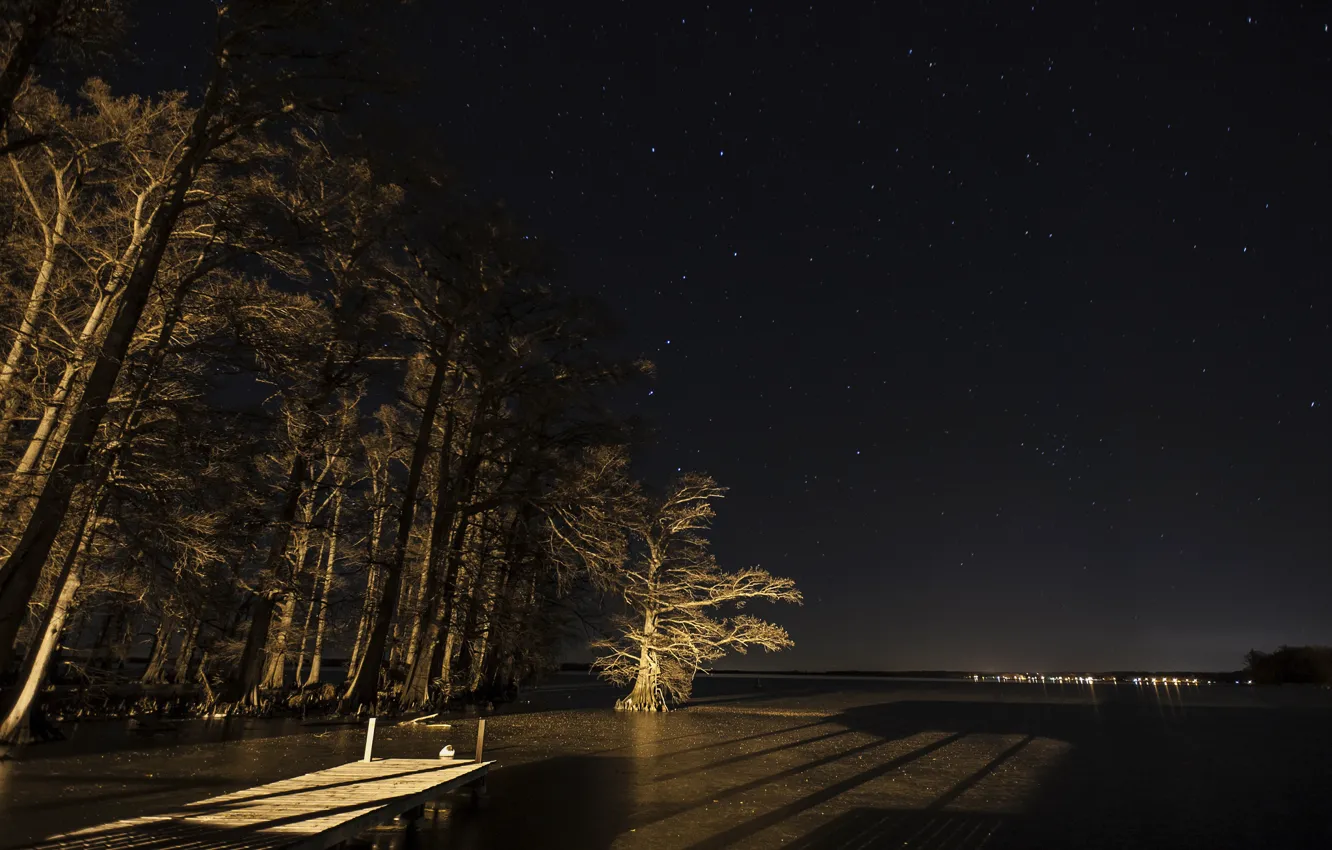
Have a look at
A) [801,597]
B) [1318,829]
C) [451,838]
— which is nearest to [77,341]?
[451,838]

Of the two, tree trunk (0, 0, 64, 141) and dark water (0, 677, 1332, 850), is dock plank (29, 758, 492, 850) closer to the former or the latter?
dark water (0, 677, 1332, 850)

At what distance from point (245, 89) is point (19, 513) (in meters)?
7.43

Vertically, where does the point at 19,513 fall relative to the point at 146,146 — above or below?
below

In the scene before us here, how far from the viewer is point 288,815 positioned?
6277mm

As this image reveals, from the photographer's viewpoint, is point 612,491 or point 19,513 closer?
point 19,513

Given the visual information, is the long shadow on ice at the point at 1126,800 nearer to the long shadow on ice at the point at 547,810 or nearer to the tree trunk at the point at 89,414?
the long shadow on ice at the point at 547,810

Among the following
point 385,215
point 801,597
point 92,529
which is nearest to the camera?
point 92,529

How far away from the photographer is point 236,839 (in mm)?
5406

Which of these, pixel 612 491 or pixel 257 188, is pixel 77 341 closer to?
pixel 257 188

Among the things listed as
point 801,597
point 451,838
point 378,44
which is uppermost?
point 378,44

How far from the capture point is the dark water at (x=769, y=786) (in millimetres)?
8867

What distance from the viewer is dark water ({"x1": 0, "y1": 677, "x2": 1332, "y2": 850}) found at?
887 cm

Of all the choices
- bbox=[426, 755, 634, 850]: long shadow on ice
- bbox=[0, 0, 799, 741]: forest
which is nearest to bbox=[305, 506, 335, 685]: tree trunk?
bbox=[0, 0, 799, 741]: forest

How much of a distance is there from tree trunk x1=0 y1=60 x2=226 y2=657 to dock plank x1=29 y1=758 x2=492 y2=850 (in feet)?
17.2
